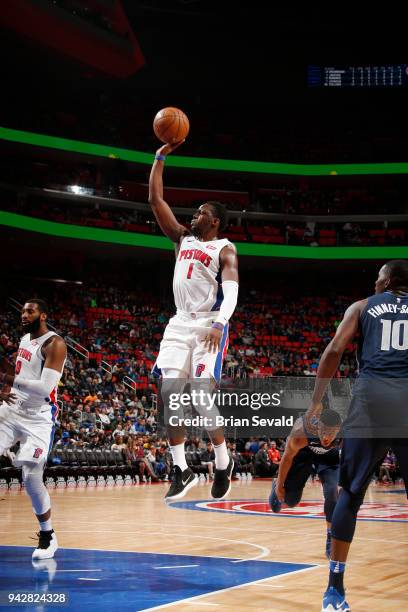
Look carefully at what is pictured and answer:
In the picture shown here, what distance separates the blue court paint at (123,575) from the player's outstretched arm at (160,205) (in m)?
2.54

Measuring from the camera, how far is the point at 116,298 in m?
29.5

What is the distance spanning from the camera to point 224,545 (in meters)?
8.16

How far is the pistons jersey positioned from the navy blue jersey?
3.28 metres

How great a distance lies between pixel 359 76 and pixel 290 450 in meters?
29.2

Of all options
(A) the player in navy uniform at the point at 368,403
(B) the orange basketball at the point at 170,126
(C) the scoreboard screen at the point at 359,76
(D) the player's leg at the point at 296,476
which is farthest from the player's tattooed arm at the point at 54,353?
(C) the scoreboard screen at the point at 359,76

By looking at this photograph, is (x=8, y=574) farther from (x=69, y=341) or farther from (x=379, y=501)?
(x=69, y=341)

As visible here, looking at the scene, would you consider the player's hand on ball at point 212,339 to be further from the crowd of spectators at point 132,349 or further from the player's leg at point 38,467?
the crowd of spectators at point 132,349

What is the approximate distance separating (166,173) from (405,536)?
25.9m

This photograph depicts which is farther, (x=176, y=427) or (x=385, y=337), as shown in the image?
(x=176, y=427)

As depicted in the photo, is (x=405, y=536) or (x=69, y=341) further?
(x=69, y=341)

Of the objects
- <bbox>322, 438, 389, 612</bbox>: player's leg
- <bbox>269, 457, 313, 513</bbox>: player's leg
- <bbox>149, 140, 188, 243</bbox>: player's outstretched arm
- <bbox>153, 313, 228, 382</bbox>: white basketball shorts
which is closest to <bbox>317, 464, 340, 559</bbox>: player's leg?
<bbox>269, 457, 313, 513</bbox>: player's leg

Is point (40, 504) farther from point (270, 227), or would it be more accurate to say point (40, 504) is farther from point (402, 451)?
point (270, 227)

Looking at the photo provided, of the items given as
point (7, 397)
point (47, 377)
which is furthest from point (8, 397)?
point (47, 377)

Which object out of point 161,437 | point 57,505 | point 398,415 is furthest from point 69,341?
point 398,415
